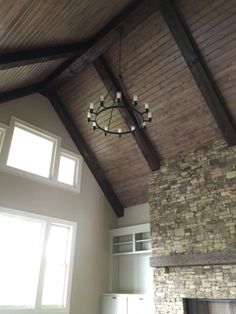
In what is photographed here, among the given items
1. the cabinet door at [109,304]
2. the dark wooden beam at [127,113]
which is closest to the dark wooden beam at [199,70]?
the dark wooden beam at [127,113]

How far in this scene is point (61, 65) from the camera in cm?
661

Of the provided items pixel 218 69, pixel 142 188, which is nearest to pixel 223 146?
pixel 218 69

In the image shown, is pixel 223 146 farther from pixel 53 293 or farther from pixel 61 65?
pixel 53 293

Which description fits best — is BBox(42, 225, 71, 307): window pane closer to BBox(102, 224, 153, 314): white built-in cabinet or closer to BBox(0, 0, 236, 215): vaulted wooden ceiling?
BBox(102, 224, 153, 314): white built-in cabinet

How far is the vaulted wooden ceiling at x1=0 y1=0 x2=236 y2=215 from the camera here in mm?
4707

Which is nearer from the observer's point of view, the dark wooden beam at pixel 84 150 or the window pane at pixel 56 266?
the window pane at pixel 56 266

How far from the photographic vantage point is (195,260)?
5.74 m

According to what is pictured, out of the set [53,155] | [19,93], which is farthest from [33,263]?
[19,93]

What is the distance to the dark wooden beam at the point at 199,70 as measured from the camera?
5230mm

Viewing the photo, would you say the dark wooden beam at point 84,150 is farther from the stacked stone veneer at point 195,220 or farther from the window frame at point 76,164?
the stacked stone veneer at point 195,220

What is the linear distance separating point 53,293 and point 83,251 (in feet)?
4.02

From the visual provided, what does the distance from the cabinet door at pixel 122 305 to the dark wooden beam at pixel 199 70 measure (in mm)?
4412

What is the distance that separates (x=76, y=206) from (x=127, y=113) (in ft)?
9.26

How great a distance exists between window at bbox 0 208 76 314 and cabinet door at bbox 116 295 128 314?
1229 millimetres
